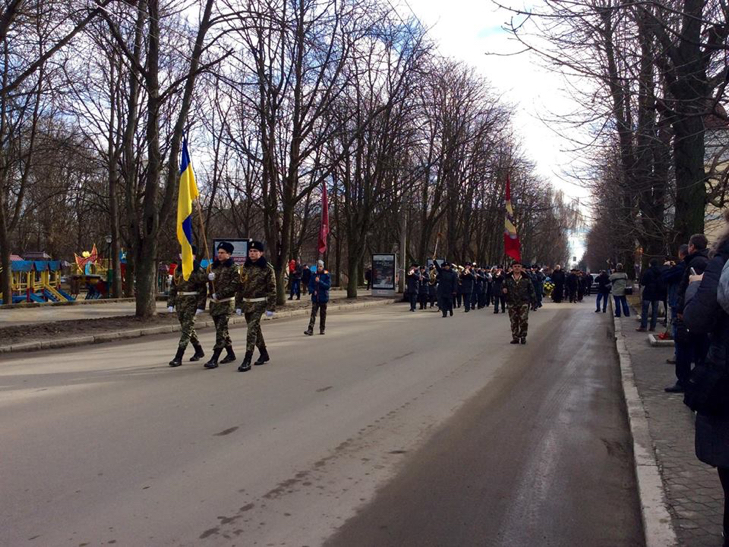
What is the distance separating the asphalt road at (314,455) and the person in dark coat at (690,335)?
3.21ft

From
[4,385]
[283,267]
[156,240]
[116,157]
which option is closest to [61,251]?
[116,157]

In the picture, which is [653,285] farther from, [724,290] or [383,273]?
[383,273]

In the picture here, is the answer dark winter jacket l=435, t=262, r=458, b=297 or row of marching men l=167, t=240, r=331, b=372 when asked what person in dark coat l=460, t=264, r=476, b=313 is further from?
Answer: row of marching men l=167, t=240, r=331, b=372

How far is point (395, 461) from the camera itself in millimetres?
5332

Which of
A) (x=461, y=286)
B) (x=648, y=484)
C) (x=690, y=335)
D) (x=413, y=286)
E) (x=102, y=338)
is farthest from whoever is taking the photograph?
(x=461, y=286)

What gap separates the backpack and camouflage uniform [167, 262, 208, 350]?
26.0ft

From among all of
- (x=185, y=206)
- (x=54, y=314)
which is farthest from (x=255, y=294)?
(x=54, y=314)

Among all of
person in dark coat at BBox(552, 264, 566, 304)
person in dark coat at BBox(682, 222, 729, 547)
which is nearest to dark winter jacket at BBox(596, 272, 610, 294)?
person in dark coat at BBox(552, 264, 566, 304)

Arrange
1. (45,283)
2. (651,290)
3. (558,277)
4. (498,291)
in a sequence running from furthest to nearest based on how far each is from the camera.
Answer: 1. (558,277)
2. (45,283)
3. (498,291)
4. (651,290)

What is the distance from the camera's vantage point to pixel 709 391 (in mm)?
3111

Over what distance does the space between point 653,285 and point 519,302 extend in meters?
4.10

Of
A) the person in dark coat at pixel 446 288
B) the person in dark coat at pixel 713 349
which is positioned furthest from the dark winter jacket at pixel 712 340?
the person in dark coat at pixel 446 288

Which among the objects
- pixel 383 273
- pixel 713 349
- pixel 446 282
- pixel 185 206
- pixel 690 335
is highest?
pixel 185 206

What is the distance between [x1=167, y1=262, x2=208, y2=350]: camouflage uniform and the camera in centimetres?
980
